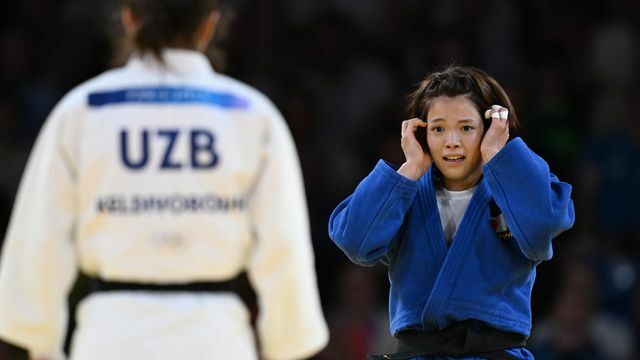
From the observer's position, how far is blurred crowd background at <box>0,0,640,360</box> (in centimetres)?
877

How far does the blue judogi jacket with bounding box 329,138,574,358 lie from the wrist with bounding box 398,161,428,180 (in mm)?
23

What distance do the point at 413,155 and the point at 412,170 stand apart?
0.05 meters

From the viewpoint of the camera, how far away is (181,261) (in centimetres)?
421

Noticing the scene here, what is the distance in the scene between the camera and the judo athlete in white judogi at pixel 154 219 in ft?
13.8

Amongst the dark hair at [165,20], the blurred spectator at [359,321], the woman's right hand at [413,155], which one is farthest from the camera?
the blurred spectator at [359,321]

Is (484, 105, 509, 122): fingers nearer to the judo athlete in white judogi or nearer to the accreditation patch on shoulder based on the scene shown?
the accreditation patch on shoulder

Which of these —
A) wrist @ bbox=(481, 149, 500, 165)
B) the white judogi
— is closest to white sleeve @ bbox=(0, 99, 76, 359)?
the white judogi

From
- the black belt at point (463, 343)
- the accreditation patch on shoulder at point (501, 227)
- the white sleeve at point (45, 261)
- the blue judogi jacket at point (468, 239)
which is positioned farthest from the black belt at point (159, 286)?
the accreditation patch on shoulder at point (501, 227)

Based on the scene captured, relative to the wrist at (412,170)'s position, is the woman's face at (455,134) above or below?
above

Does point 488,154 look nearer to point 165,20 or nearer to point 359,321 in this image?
point 165,20

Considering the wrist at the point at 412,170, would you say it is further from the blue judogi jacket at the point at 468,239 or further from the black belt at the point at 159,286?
the black belt at the point at 159,286

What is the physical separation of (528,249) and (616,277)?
18.2 ft

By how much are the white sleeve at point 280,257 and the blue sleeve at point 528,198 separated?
0.93 metres

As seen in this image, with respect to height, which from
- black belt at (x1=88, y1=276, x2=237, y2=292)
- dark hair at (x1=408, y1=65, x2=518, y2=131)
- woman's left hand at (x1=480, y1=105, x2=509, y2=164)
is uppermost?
dark hair at (x1=408, y1=65, x2=518, y2=131)
